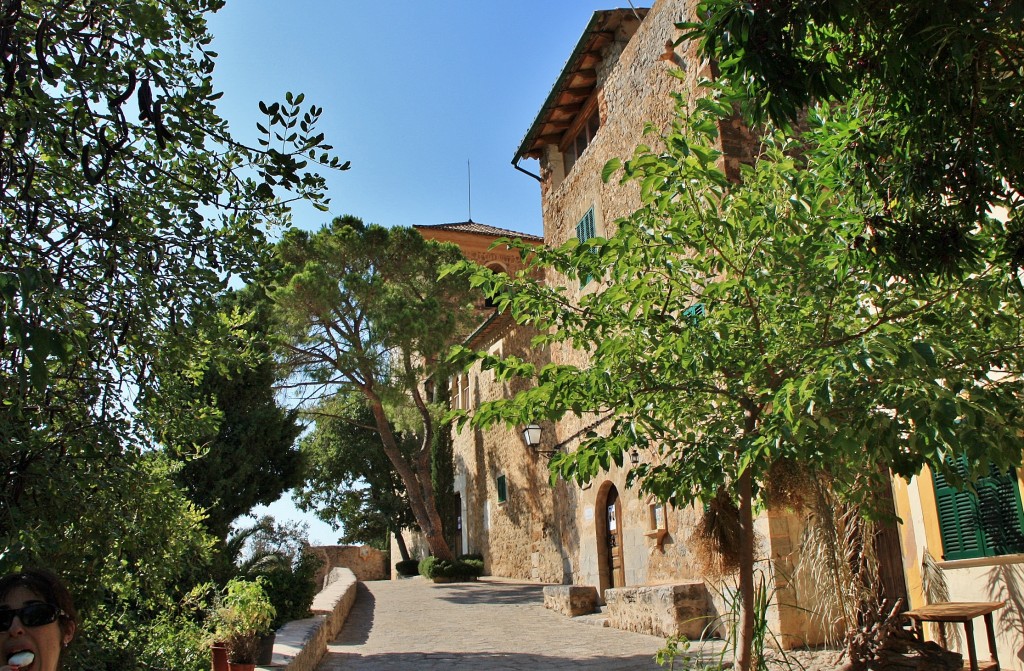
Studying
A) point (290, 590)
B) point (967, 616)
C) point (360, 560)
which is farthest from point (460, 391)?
point (967, 616)

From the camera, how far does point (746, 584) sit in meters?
4.37

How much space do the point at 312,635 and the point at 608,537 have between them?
19.1 ft

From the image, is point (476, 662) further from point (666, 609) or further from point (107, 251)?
point (107, 251)

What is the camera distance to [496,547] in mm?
21797

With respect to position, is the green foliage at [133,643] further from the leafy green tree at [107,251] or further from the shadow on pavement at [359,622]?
the shadow on pavement at [359,622]

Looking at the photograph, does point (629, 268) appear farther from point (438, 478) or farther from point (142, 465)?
point (438, 478)

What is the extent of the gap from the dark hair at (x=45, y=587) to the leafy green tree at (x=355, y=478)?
945 inches

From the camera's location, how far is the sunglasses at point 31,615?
2.29 meters

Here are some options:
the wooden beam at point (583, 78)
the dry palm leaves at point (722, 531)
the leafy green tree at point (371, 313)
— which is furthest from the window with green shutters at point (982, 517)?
the leafy green tree at point (371, 313)

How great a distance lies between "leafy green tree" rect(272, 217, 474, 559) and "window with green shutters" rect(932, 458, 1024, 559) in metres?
13.0

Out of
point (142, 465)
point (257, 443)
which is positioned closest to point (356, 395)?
point (257, 443)

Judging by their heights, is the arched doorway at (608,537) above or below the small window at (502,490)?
below

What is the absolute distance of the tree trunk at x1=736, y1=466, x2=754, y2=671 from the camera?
4.30 m

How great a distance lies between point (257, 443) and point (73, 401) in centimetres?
970
